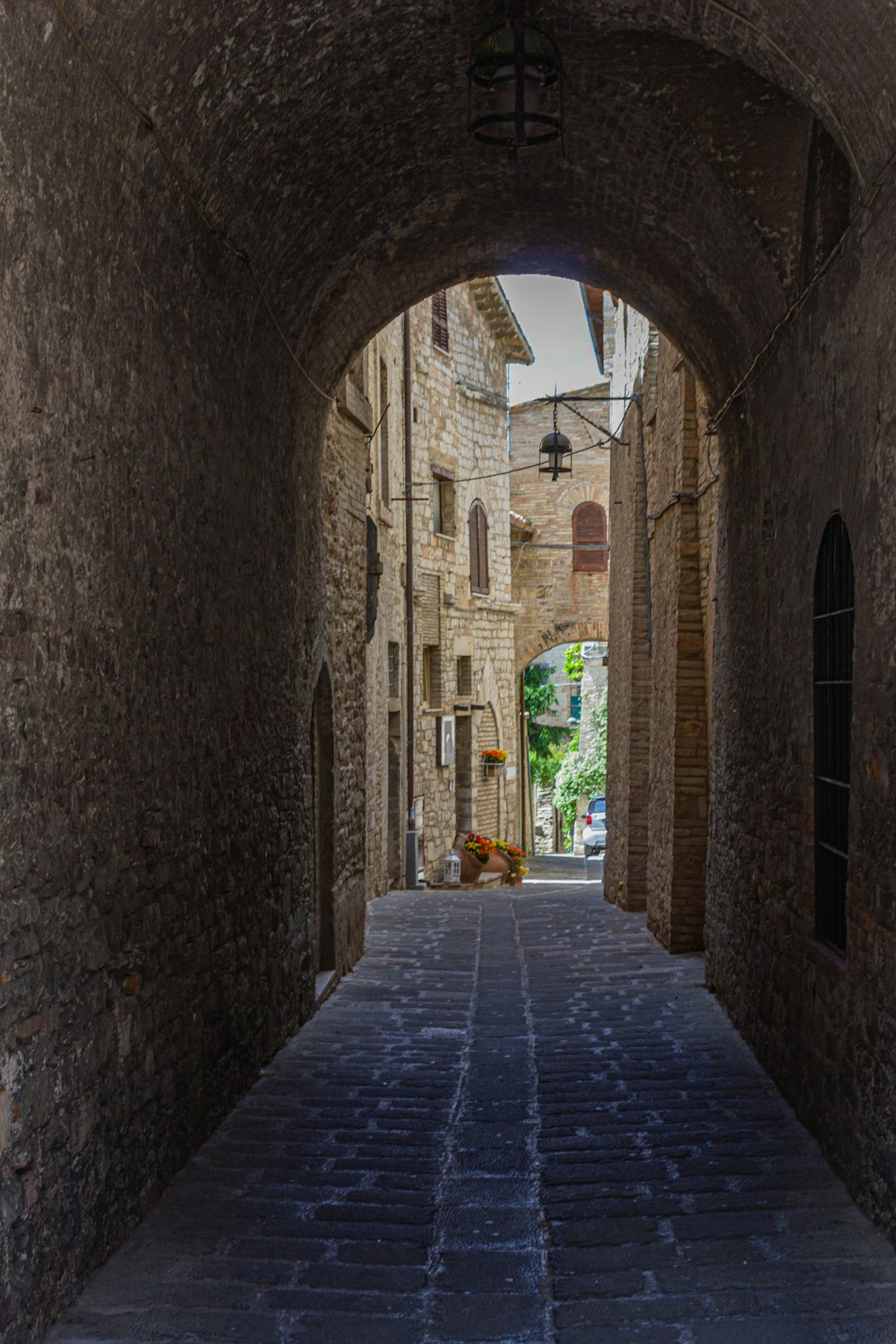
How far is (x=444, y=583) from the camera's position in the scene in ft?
73.3

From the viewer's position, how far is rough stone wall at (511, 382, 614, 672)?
3012 centimetres

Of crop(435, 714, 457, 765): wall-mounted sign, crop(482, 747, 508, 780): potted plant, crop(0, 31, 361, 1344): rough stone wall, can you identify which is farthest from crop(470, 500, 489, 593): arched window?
crop(0, 31, 361, 1344): rough stone wall

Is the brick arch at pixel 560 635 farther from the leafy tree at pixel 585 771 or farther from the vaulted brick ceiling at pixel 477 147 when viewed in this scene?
the vaulted brick ceiling at pixel 477 147

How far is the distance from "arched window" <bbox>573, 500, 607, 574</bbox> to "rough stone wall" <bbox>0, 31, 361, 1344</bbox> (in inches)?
930

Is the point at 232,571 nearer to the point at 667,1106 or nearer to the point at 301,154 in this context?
the point at 301,154

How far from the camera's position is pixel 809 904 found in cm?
607

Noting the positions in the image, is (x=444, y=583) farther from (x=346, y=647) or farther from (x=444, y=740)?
(x=346, y=647)

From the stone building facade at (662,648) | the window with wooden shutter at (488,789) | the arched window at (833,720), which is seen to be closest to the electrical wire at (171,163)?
the arched window at (833,720)

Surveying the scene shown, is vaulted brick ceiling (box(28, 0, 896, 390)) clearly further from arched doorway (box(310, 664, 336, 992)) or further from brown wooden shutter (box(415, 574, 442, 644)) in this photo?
brown wooden shutter (box(415, 574, 442, 644))

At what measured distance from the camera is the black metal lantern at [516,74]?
5.68 m

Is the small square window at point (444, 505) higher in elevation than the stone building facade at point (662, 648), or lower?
higher

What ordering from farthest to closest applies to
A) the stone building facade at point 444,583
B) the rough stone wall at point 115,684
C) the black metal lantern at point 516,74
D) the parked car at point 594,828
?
the parked car at point 594,828, the stone building facade at point 444,583, the black metal lantern at point 516,74, the rough stone wall at point 115,684

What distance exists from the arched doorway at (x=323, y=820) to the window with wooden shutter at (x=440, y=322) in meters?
13.8

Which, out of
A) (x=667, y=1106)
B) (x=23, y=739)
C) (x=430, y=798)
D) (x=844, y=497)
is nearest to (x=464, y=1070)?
(x=667, y=1106)
